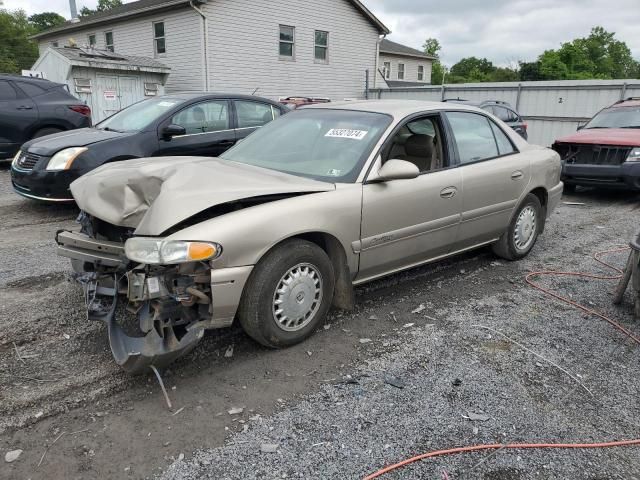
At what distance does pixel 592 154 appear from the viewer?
28.9 ft

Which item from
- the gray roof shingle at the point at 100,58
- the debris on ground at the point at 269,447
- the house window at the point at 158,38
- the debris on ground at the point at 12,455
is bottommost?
Answer: the debris on ground at the point at 269,447

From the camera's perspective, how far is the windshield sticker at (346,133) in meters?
3.94

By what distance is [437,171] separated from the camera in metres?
4.29

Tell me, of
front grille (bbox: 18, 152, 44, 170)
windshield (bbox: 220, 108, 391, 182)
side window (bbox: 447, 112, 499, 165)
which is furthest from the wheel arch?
front grille (bbox: 18, 152, 44, 170)

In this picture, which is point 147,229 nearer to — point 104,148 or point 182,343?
point 182,343

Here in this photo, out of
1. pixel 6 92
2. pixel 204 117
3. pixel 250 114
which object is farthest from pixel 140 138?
pixel 6 92

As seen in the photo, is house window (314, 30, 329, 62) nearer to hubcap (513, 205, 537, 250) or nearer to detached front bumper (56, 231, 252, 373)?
hubcap (513, 205, 537, 250)

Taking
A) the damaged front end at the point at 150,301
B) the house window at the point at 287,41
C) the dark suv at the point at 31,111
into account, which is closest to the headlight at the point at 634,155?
the damaged front end at the point at 150,301

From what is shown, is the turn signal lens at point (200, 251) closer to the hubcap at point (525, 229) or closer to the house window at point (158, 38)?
the hubcap at point (525, 229)

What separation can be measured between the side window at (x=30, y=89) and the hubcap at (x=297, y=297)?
9.03 metres

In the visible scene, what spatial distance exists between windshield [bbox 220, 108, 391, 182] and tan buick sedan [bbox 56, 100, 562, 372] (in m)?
0.01

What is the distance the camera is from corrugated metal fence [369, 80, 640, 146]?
15.4m

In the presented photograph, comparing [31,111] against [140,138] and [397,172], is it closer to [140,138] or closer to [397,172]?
[140,138]

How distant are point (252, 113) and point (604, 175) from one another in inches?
236
